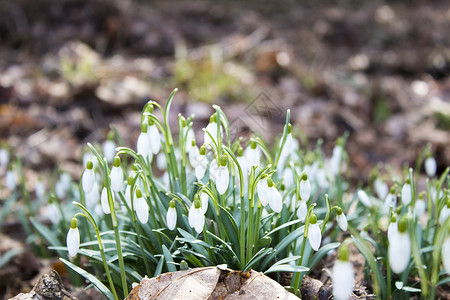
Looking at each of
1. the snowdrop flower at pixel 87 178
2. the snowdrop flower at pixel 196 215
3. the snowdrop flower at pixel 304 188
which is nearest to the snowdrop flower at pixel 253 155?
the snowdrop flower at pixel 304 188

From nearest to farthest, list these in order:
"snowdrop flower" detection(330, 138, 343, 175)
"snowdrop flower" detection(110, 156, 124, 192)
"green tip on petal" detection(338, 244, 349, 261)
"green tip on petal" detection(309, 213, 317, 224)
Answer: "green tip on petal" detection(338, 244, 349, 261) < "green tip on petal" detection(309, 213, 317, 224) < "snowdrop flower" detection(110, 156, 124, 192) < "snowdrop flower" detection(330, 138, 343, 175)

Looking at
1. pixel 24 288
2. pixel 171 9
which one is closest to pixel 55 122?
pixel 24 288

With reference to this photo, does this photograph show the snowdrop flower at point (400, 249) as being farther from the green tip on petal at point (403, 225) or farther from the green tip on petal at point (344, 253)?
the green tip on petal at point (344, 253)

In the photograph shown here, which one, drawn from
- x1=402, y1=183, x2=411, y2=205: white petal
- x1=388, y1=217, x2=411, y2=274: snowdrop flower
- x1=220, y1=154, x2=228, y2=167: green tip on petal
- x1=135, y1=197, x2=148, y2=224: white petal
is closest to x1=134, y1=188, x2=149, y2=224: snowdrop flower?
x1=135, y1=197, x2=148, y2=224: white petal

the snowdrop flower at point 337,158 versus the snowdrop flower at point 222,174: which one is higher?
the snowdrop flower at point 222,174

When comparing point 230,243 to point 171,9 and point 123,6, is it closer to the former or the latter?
point 123,6

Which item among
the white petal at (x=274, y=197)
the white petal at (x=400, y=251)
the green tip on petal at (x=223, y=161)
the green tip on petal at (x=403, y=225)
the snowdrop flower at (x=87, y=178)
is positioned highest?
the green tip on petal at (x=403, y=225)

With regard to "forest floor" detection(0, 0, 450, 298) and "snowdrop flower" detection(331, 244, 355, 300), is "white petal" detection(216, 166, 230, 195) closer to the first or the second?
"snowdrop flower" detection(331, 244, 355, 300)

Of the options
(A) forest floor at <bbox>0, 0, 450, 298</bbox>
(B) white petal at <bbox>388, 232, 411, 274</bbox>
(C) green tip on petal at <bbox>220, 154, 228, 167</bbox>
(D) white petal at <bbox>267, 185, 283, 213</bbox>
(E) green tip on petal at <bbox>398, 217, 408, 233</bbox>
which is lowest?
(A) forest floor at <bbox>0, 0, 450, 298</bbox>
